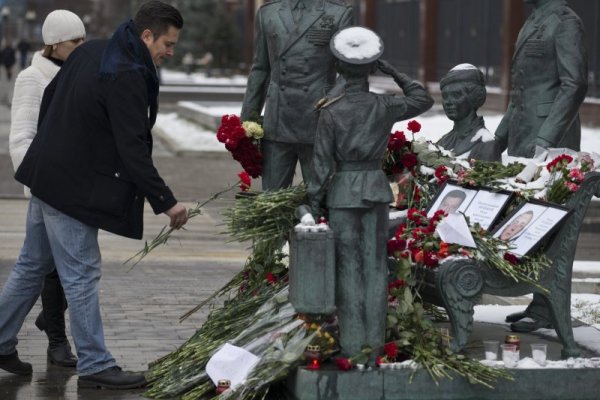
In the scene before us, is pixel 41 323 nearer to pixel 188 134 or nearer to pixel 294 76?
pixel 294 76

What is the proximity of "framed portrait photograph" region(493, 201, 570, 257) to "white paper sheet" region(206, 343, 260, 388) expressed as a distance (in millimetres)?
1406

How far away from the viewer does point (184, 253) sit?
1259 centimetres

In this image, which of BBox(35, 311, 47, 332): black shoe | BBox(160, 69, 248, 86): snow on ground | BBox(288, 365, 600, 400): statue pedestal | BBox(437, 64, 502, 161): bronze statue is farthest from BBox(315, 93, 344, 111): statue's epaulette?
BBox(160, 69, 248, 86): snow on ground

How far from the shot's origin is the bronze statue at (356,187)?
6.38 metres

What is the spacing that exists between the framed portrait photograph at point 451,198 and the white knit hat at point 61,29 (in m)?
2.28

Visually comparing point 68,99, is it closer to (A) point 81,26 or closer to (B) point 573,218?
(A) point 81,26

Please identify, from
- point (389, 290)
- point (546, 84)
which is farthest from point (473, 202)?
point (546, 84)

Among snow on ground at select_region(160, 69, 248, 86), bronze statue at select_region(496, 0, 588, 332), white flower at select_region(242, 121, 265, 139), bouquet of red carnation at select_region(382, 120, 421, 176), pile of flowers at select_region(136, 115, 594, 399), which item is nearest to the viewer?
pile of flowers at select_region(136, 115, 594, 399)

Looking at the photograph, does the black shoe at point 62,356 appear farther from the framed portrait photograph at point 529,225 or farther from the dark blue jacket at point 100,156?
the framed portrait photograph at point 529,225

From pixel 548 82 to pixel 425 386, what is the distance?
99.9 inches

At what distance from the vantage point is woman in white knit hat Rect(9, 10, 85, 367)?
25.6ft

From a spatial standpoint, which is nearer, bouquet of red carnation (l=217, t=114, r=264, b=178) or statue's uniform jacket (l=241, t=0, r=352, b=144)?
bouquet of red carnation (l=217, t=114, r=264, b=178)

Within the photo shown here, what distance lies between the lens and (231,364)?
664 centimetres

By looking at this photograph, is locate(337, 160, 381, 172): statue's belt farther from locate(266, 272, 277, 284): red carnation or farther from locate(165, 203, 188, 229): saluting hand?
locate(266, 272, 277, 284): red carnation
